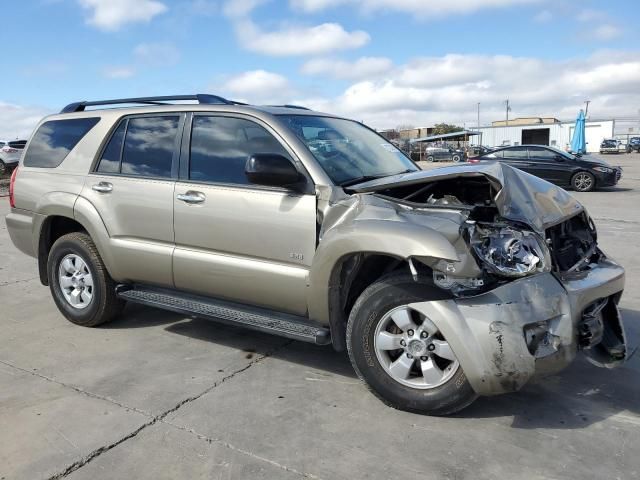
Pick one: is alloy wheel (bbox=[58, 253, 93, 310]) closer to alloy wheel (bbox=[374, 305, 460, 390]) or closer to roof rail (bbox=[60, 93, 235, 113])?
roof rail (bbox=[60, 93, 235, 113])

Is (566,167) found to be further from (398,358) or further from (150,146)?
(398,358)

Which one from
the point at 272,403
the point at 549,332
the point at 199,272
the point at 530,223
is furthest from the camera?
the point at 199,272

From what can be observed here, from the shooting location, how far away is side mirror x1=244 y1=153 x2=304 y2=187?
11.1 feet

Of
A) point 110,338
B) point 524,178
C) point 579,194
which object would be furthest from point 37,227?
point 579,194

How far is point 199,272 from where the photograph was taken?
13.2 ft

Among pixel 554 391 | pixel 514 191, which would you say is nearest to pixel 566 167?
pixel 554 391

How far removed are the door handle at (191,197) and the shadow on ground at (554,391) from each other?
4.00 ft

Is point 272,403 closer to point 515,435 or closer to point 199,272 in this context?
point 199,272

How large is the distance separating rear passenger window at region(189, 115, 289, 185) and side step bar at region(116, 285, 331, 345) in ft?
2.93

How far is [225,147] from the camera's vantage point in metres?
4.03

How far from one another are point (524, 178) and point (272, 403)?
214cm

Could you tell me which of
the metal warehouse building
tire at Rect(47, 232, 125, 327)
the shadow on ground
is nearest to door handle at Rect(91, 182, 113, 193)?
tire at Rect(47, 232, 125, 327)

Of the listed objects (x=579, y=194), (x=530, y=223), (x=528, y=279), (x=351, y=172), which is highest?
(x=351, y=172)

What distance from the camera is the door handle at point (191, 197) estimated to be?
3959 millimetres
